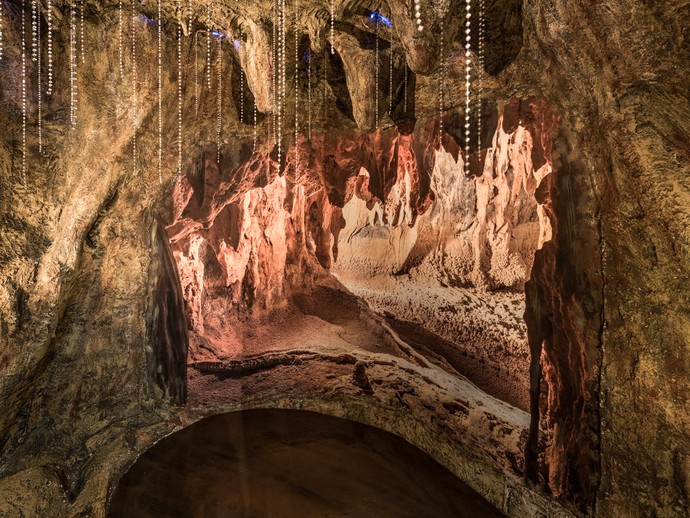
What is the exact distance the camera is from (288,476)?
423cm

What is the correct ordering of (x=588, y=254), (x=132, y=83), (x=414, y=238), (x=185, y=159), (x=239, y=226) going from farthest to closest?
(x=239, y=226), (x=185, y=159), (x=414, y=238), (x=132, y=83), (x=588, y=254)

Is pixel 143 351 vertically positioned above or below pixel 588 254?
below

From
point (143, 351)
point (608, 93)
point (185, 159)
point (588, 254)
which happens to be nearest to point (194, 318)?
point (143, 351)

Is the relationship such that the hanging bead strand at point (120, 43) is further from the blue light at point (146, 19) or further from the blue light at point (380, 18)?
the blue light at point (380, 18)

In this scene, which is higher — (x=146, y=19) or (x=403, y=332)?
(x=146, y=19)

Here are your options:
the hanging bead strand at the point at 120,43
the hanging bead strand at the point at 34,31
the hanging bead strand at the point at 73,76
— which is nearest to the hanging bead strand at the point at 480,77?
the hanging bead strand at the point at 120,43

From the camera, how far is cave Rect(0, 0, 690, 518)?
112 inches

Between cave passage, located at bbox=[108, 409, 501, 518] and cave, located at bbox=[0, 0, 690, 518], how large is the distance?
0.10 feet

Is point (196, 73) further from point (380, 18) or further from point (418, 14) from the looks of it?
point (418, 14)

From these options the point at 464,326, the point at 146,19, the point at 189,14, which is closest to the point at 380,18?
the point at 189,14

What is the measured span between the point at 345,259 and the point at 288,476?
2.55 metres

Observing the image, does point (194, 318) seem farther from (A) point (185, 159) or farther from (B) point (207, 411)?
(A) point (185, 159)

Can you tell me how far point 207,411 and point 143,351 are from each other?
45.7 inches

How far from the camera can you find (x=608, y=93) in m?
2.86
